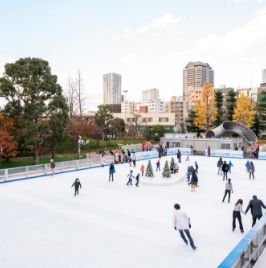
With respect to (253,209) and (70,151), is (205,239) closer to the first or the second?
(253,209)

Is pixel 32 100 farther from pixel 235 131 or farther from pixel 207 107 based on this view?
pixel 207 107

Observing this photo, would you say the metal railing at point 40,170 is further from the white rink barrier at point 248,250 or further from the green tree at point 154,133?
the green tree at point 154,133

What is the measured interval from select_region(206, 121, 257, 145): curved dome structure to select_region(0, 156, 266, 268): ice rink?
22850mm

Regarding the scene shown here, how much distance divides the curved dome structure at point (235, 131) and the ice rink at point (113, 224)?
75.0 ft

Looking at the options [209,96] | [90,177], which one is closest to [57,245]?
[90,177]

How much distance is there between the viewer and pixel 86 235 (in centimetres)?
988

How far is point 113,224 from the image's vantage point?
1103 centimetres

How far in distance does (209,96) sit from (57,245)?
45318mm

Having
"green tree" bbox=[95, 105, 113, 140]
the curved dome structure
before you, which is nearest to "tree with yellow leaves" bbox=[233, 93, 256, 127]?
the curved dome structure

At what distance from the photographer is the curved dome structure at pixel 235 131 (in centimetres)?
4066

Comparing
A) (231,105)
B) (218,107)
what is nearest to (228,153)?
(218,107)

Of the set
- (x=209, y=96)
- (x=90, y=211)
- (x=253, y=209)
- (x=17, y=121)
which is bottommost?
(x=90, y=211)

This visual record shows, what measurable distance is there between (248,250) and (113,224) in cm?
550

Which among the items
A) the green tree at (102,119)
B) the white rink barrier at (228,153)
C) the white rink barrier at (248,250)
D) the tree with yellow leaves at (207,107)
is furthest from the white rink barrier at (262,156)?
the white rink barrier at (248,250)
